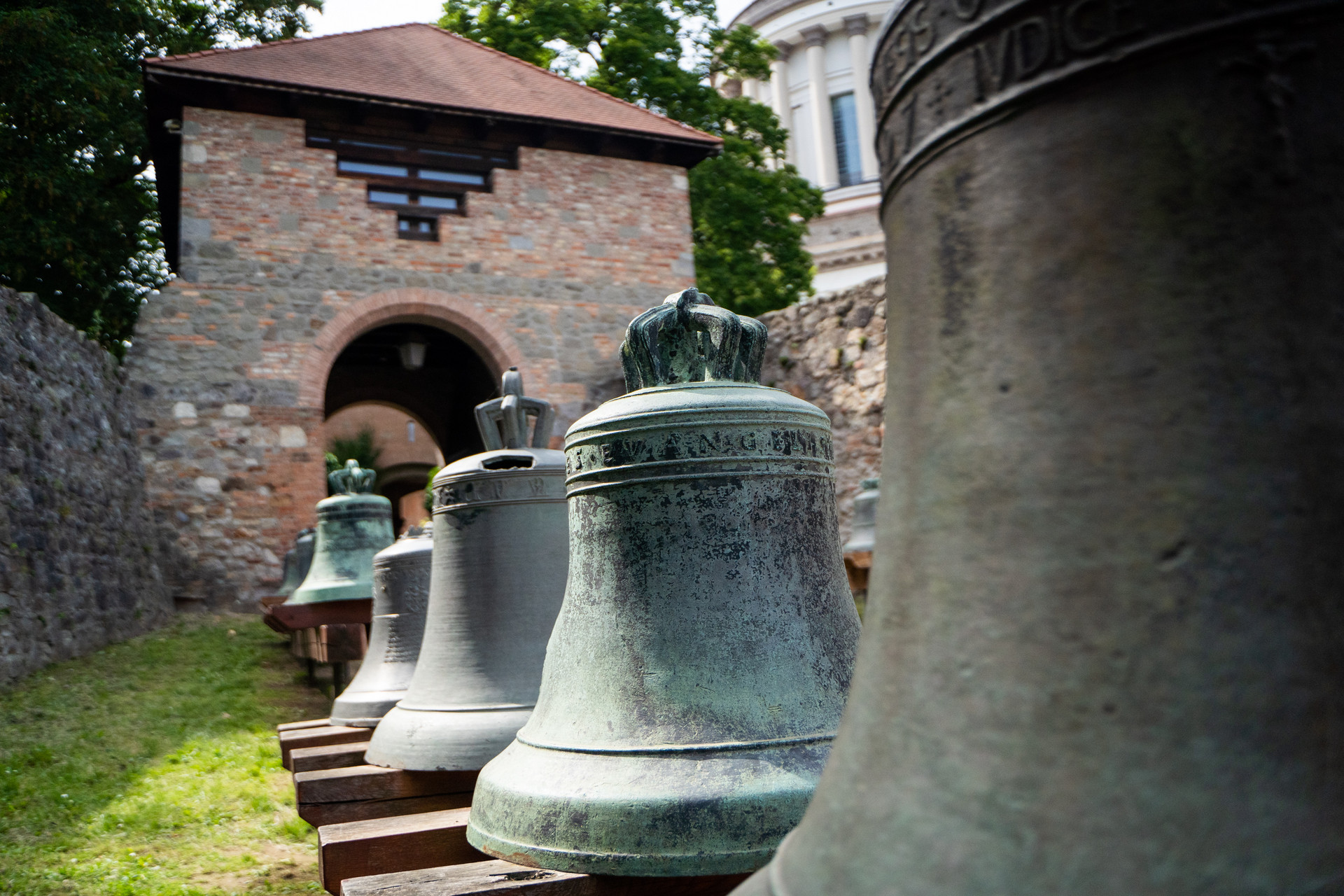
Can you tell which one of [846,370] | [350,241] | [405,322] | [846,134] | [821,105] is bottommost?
[846,370]

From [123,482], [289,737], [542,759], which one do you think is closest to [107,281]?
[123,482]

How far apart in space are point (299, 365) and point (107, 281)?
5.25 metres

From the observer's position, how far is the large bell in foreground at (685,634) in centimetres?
174

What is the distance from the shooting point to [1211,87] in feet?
2.65

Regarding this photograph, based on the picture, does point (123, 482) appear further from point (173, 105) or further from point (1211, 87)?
A: point (1211, 87)

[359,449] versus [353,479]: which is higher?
[359,449]

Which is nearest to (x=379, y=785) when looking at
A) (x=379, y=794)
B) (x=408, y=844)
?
Answer: (x=379, y=794)

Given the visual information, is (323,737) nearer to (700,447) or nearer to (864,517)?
(700,447)

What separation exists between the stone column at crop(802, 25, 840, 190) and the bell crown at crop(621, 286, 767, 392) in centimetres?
2953

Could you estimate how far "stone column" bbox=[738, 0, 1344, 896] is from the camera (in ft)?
2.52

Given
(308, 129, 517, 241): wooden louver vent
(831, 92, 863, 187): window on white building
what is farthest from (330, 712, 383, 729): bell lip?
(831, 92, 863, 187): window on white building

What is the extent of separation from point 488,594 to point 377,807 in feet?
2.26

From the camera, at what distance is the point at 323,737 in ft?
13.1

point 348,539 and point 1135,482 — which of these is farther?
point 348,539
